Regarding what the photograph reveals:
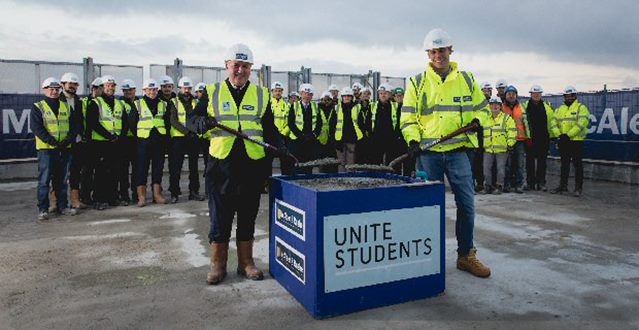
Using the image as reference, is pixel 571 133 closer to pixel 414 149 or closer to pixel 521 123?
pixel 521 123

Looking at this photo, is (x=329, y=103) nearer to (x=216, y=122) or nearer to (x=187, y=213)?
(x=187, y=213)

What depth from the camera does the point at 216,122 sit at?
4.10 m

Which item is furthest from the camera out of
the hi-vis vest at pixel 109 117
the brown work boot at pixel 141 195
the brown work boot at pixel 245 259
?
the brown work boot at pixel 141 195

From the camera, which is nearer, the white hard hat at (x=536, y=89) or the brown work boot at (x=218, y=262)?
the brown work boot at (x=218, y=262)

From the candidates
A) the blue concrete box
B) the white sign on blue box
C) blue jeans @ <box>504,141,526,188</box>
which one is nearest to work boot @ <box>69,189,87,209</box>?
the blue concrete box

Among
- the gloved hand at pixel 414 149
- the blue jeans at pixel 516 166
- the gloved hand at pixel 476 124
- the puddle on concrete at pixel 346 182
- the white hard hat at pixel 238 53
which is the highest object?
the white hard hat at pixel 238 53

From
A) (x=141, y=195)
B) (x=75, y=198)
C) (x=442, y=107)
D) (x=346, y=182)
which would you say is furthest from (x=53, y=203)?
(x=442, y=107)

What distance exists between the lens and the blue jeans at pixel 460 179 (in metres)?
4.48

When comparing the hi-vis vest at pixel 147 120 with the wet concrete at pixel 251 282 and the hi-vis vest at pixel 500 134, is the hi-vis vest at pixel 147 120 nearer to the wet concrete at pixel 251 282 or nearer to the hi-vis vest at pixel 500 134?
the wet concrete at pixel 251 282

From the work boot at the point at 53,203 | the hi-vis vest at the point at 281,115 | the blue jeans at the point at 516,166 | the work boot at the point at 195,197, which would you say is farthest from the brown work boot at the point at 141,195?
the blue jeans at the point at 516,166

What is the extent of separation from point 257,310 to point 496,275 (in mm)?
2221

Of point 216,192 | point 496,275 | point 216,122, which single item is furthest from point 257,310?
point 496,275

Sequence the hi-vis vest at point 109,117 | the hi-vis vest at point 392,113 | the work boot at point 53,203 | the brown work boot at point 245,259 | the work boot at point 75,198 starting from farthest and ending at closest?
the hi-vis vest at point 392,113 → the hi-vis vest at point 109,117 → the work boot at point 75,198 → the work boot at point 53,203 → the brown work boot at point 245,259

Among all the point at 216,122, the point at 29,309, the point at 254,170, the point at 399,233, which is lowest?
the point at 29,309
